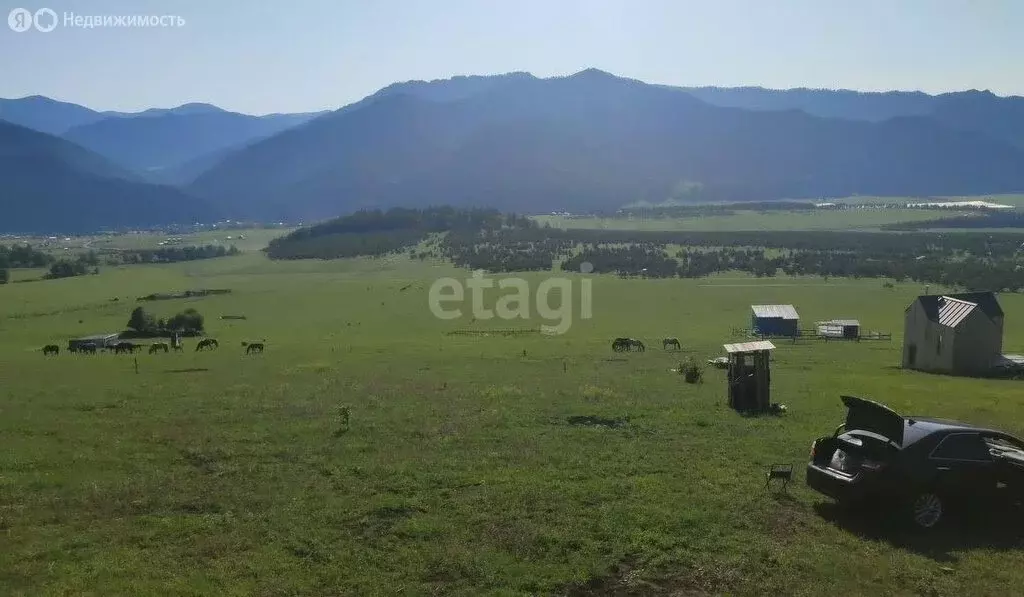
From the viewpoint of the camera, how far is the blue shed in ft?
195

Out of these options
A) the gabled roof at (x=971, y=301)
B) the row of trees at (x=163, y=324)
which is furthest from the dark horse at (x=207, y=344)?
the gabled roof at (x=971, y=301)

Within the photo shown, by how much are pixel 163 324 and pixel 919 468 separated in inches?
2536

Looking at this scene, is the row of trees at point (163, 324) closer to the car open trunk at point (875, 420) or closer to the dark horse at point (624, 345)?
the dark horse at point (624, 345)

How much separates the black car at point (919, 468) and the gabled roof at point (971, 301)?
2846cm

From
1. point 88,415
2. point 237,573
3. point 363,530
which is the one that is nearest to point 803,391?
point 363,530

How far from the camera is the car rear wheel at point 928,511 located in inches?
471

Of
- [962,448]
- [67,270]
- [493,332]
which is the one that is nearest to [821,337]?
[493,332]

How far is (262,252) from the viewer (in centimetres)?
19950

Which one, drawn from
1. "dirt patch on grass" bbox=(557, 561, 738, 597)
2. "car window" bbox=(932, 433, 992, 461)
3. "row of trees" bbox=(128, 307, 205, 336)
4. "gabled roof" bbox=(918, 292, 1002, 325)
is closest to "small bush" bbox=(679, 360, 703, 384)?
"car window" bbox=(932, 433, 992, 461)

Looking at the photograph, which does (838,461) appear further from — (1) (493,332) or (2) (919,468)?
(1) (493,332)

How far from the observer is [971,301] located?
3725 centimetres

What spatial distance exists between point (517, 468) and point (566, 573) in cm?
522

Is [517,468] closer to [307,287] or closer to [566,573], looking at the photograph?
[566,573]

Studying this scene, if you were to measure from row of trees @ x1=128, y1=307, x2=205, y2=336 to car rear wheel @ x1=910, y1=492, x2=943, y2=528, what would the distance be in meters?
60.2
